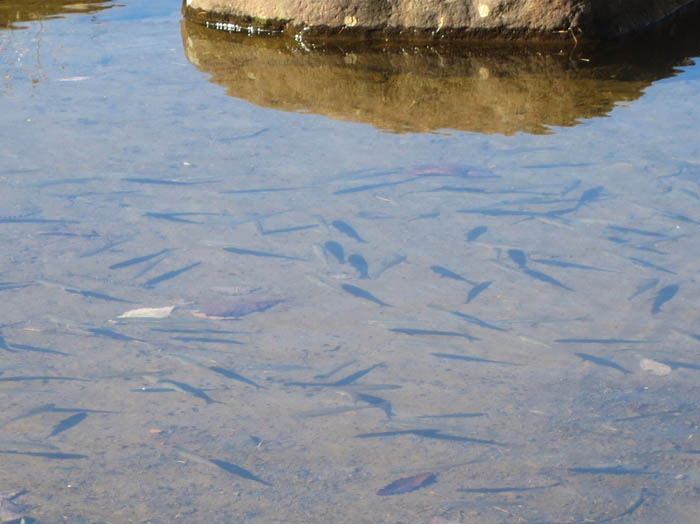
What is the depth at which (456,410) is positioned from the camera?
262cm

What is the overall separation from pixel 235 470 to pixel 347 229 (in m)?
1.50

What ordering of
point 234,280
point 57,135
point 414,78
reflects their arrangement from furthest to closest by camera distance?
point 414,78 < point 57,135 < point 234,280

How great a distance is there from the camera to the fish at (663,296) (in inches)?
123

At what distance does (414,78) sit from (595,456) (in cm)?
369

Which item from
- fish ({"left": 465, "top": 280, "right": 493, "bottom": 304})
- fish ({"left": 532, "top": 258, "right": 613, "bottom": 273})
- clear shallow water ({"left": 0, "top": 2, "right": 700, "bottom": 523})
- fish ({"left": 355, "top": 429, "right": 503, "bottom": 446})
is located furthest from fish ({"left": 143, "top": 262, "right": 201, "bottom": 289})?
fish ({"left": 532, "top": 258, "right": 613, "bottom": 273})

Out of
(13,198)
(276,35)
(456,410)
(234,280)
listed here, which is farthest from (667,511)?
(276,35)

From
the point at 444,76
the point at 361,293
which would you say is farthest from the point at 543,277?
the point at 444,76

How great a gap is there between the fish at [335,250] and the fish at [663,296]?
111 cm

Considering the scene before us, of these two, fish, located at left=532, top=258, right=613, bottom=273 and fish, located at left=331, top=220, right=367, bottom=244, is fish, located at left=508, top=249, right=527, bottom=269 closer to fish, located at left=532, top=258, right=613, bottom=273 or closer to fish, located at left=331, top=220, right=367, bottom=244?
fish, located at left=532, top=258, right=613, bottom=273

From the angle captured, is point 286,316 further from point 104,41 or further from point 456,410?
point 104,41

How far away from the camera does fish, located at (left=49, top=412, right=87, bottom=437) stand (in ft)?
8.31

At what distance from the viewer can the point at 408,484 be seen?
233 cm

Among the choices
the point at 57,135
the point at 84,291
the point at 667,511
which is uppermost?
the point at 57,135

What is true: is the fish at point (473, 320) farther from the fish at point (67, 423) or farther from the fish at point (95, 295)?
the fish at point (67, 423)
